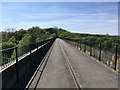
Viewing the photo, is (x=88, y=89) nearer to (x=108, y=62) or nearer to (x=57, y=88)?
(x=57, y=88)

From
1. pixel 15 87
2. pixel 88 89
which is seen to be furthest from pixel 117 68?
pixel 15 87

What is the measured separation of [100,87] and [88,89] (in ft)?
2.22

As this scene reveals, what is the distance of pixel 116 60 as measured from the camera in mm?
15281

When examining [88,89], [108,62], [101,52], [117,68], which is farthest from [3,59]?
[101,52]

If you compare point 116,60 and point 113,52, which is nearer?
point 116,60

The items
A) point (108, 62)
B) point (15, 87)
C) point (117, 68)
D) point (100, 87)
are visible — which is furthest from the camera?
point (108, 62)

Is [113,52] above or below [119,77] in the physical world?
above

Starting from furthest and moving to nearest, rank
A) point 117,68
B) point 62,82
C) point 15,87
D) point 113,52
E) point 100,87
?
point 113,52, point 117,68, point 62,82, point 100,87, point 15,87

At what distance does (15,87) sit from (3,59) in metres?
1.24

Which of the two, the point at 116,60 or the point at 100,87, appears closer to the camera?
the point at 100,87

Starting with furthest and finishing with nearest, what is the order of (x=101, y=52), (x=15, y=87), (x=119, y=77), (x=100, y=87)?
(x=101, y=52), (x=119, y=77), (x=100, y=87), (x=15, y=87)

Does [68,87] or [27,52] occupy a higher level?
[27,52]

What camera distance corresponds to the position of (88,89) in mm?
9352

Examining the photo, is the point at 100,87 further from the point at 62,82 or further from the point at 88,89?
the point at 62,82
